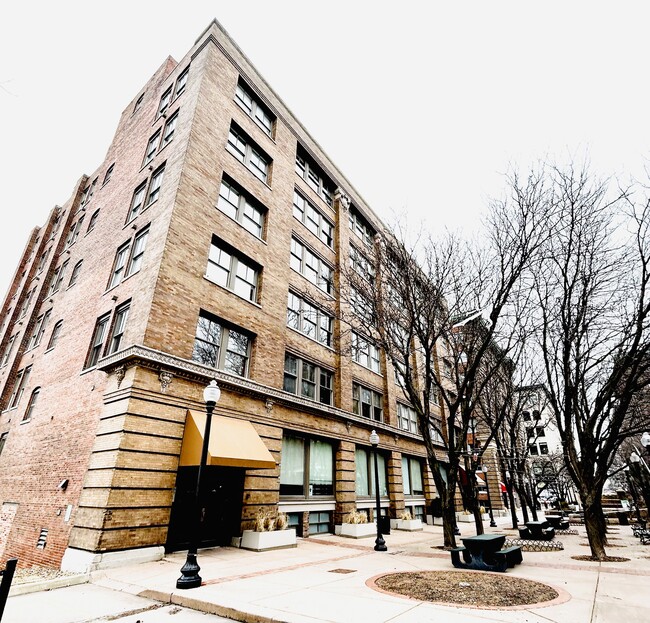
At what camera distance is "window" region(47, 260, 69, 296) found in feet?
74.9


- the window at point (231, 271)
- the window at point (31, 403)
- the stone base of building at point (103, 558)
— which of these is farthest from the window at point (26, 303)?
the stone base of building at point (103, 558)

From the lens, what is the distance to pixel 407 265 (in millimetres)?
14945

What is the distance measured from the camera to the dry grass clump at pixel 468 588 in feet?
22.1

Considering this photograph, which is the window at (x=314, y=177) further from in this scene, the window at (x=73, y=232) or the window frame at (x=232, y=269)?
the window at (x=73, y=232)

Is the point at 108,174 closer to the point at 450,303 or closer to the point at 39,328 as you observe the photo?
the point at 39,328

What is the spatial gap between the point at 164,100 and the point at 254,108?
5.08 metres

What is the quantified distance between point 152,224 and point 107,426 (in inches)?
304

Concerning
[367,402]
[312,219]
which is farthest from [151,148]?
[367,402]

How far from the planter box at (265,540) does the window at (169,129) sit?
1678 cm

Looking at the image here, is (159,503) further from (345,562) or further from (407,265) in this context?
(407,265)

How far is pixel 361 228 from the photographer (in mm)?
29641

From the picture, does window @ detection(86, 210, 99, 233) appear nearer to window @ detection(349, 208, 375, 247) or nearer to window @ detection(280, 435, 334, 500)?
window @ detection(349, 208, 375, 247)

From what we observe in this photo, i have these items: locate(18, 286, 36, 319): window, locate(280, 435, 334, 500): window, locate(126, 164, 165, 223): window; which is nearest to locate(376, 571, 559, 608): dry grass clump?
locate(280, 435, 334, 500): window

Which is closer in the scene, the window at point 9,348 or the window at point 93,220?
the window at point 93,220
